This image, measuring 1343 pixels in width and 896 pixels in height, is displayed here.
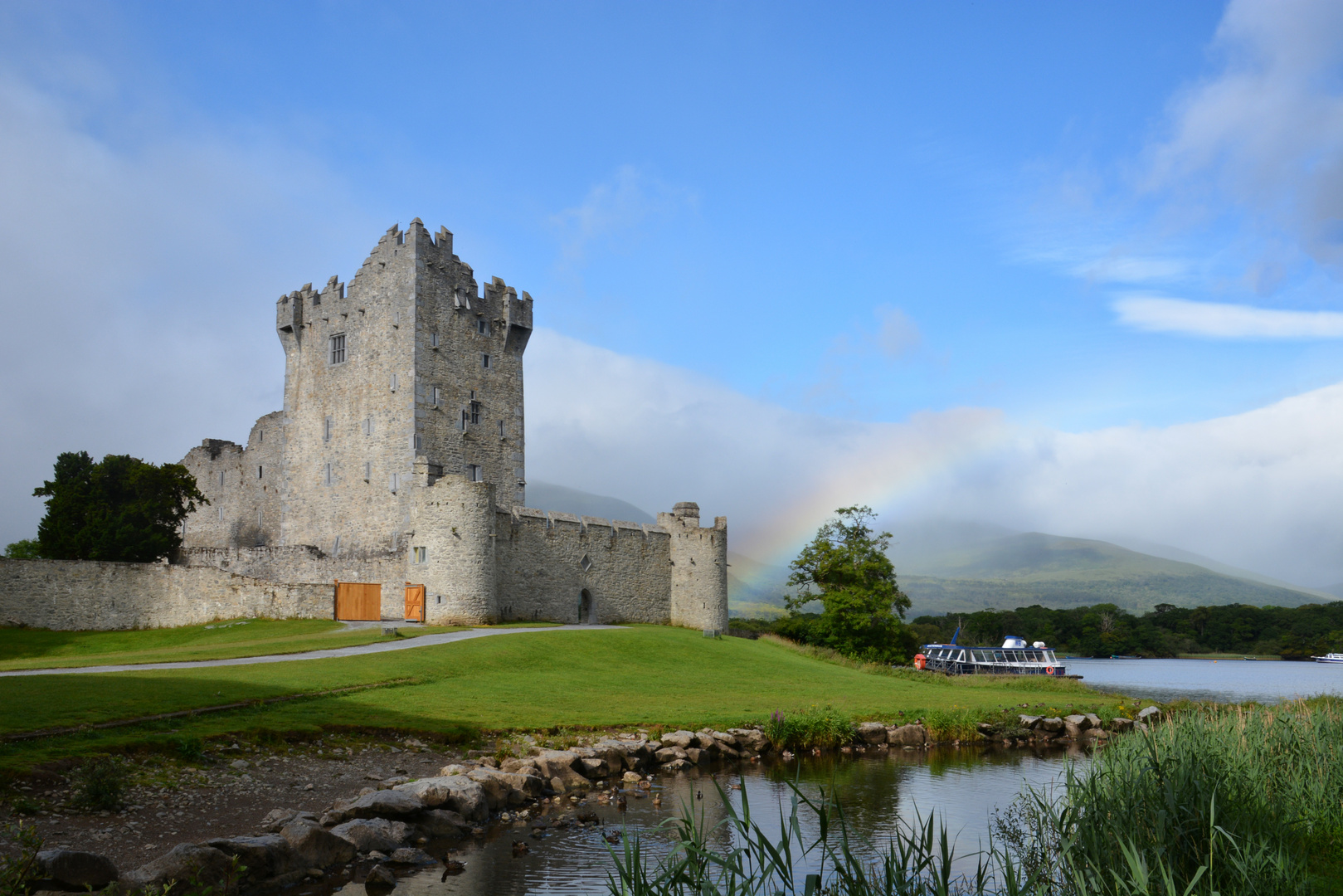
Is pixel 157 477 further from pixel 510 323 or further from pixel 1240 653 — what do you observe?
pixel 1240 653

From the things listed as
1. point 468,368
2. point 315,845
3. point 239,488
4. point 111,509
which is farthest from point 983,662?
point 111,509

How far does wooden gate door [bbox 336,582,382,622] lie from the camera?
137 feet

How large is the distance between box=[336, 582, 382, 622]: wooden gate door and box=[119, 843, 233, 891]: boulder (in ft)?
106

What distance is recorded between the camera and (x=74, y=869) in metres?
9.26

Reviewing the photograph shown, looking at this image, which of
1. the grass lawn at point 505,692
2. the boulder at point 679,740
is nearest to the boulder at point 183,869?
the grass lawn at point 505,692

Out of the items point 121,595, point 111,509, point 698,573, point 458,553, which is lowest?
point 121,595

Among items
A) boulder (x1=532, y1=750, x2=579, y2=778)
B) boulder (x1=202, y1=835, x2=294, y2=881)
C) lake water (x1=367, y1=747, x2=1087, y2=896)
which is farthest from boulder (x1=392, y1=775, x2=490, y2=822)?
boulder (x1=202, y1=835, x2=294, y2=881)

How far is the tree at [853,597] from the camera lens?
56594 mm

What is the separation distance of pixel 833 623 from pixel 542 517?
20.3 m

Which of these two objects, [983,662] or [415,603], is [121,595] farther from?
[983,662]

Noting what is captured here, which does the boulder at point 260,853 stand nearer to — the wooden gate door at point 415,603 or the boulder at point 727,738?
the boulder at point 727,738

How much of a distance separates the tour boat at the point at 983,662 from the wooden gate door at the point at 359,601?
89.1 feet

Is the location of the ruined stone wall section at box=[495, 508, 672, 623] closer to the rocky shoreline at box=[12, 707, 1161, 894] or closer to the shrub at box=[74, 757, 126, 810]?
the rocky shoreline at box=[12, 707, 1161, 894]

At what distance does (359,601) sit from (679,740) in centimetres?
2724
